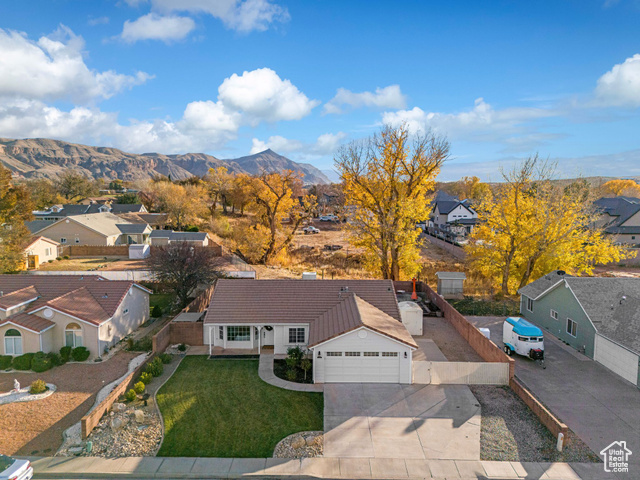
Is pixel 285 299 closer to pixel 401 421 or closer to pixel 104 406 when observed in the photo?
pixel 401 421

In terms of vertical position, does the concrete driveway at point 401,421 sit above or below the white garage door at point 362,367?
below

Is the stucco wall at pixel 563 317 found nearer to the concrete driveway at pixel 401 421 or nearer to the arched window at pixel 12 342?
the concrete driveway at pixel 401 421

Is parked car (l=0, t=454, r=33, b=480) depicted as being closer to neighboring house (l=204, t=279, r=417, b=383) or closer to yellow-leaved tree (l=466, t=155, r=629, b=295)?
neighboring house (l=204, t=279, r=417, b=383)

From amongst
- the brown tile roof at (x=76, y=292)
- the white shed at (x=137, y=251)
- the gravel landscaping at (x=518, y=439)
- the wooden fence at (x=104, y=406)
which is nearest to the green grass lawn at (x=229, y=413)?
the wooden fence at (x=104, y=406)

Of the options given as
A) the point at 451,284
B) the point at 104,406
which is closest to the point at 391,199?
the point at 451,284

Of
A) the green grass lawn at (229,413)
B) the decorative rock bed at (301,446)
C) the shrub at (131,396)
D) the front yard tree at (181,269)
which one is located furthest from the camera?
the front yard tree at (181,269)

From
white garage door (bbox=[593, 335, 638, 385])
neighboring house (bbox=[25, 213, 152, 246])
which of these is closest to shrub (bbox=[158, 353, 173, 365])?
white garage door (bbox=[593, 335, 638, 385])
